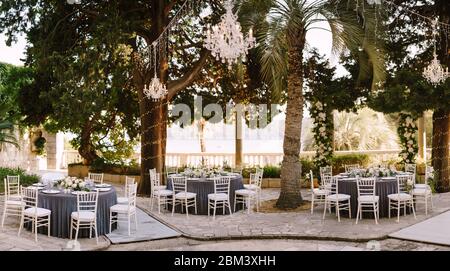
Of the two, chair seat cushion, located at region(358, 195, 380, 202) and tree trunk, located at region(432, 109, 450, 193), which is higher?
tree trunk, located at region(432, 109, 450, 193)

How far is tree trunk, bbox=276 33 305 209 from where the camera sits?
35.4ft

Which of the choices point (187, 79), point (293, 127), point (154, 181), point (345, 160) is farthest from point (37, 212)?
point (345, 160)

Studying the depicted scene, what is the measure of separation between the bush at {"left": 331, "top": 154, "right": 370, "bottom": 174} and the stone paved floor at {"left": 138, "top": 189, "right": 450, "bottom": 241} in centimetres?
457

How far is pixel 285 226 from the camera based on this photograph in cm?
898

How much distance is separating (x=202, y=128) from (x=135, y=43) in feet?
31.6

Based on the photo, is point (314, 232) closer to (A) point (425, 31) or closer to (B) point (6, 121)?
(A) point (425, 31)

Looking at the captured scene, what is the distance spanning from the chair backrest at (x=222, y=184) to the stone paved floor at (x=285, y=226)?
56 centimetres

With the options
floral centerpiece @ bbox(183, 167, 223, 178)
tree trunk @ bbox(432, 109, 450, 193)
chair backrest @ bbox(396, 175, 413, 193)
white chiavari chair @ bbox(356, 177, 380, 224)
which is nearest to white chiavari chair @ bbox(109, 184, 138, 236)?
floral centerpiece @ bbox(183, 167, 223, 178)

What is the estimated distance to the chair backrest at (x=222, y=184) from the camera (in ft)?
33.8

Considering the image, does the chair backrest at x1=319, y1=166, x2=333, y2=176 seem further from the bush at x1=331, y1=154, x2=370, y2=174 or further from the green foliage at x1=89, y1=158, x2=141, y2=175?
the green foliage at x1=89, y1=158, x2=141, y2=175

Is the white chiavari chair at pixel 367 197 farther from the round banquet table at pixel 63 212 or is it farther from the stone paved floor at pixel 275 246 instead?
the round banquet table at pixel 63 212

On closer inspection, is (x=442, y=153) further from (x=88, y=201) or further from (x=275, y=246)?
(x=88, y=201)

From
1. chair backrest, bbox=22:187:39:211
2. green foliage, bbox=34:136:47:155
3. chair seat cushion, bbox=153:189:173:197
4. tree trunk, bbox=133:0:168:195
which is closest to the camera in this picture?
chair backrest, bbox=22:187:39:211

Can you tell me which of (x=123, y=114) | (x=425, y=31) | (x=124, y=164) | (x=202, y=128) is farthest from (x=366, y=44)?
(x=202, y=128)
